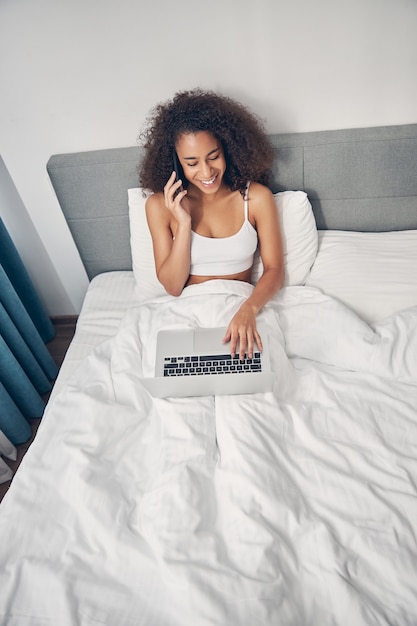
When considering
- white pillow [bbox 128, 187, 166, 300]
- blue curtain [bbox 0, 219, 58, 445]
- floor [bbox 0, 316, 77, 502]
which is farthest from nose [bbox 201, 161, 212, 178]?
floor [bbox 0, 316, 77, 502]

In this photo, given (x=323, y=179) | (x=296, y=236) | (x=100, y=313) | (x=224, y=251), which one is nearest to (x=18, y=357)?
(x=100, y=313)

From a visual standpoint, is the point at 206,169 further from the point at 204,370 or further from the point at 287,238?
the point at 204,370

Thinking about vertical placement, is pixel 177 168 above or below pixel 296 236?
above

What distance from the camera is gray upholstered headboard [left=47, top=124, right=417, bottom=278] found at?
1.34 metres

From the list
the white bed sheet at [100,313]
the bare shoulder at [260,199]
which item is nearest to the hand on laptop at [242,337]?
the bare shoulder at [260,199]

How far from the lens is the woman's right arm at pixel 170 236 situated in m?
1.25

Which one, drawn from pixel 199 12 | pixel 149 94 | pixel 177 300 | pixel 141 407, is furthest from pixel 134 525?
pixel 199 12

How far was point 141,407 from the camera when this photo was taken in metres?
Answer: 1.06

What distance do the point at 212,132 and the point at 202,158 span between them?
Result: 0.31 ft

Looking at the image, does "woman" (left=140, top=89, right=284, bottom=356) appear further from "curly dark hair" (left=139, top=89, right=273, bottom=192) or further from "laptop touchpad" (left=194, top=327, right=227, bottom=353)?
"laptop touchpad" (left=194, top=327, right=227, bottom=353)

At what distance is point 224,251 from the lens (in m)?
1.33

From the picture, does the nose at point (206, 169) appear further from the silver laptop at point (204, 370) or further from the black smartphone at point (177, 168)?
the silver laptop at point (204, 370)

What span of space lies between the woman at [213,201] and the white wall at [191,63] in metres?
0.09

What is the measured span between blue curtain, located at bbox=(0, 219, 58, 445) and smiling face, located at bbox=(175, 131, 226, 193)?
75 centimetres
